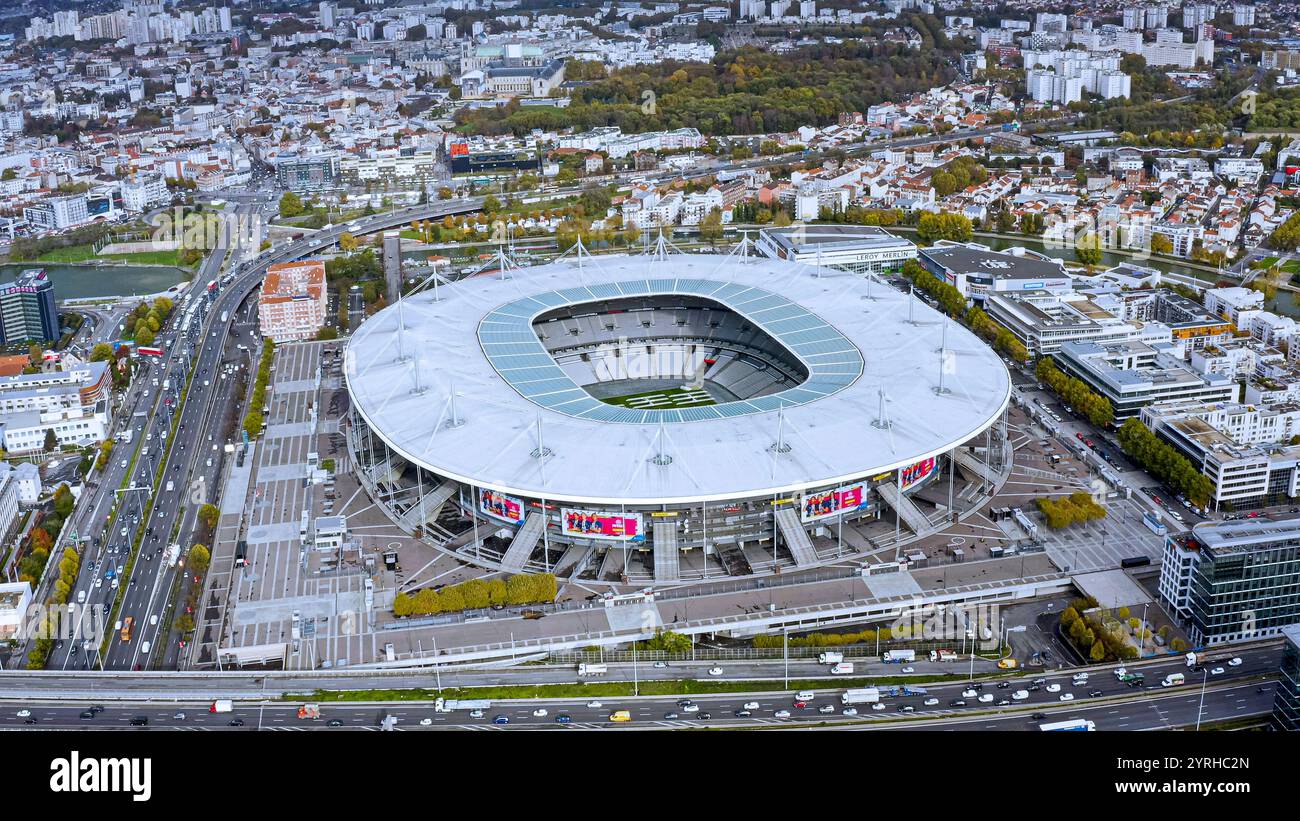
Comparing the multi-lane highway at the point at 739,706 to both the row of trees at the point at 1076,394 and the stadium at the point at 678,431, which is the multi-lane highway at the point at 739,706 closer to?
the stadium at the point at 678,431

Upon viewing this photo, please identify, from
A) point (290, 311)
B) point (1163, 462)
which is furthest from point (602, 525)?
point (290, 311)

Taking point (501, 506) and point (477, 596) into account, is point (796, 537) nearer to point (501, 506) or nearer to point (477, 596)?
point (501, 506)

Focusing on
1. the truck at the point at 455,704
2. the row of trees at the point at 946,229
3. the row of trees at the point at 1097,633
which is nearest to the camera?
the truck at the point at 455,704

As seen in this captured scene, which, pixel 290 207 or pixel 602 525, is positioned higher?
pixel 290 207

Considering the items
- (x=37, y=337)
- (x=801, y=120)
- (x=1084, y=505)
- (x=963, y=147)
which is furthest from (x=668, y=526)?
(x=801, y=120)

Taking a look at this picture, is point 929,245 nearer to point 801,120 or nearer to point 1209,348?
point 1209,348

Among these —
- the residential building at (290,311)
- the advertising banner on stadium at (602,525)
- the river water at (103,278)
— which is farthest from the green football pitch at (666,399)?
the river water at (103,278)
